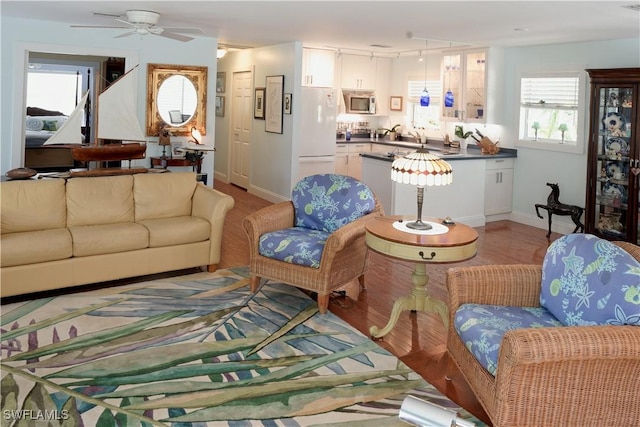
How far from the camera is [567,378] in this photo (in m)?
2.28

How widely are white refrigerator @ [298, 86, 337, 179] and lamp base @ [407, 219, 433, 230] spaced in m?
4.40

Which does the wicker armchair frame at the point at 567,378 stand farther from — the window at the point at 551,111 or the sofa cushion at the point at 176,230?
the window at the point at 551,111

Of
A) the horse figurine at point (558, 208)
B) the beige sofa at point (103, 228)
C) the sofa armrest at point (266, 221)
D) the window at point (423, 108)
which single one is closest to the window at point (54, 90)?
the window at point (423, 108)

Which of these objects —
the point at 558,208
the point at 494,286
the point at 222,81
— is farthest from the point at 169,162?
the point at 494,286

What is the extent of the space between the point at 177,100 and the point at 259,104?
187 centimetres

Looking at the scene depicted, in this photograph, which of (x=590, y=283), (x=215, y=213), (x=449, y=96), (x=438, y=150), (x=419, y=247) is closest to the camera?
(x=590, y=283)

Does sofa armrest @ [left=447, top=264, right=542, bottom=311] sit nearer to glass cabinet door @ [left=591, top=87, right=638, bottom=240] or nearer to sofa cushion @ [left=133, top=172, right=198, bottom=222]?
sofa cushion @ [left=133, top=172, right=198, bottom=222]

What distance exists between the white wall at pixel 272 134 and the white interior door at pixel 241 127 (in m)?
0.16

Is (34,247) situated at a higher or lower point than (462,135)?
lower

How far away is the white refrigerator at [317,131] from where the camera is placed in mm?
8070

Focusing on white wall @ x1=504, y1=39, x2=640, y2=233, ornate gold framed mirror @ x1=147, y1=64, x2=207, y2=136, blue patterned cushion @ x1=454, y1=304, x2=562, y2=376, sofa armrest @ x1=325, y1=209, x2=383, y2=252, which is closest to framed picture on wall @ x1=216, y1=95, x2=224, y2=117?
ornate gold framed mirror @ x1=147, y1=64, x2=207, y2=136

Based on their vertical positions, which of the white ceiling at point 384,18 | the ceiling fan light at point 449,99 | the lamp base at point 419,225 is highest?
the white ceiling at point 384,18

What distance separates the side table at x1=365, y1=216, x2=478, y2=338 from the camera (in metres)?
3.39

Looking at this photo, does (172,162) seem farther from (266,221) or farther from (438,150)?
(438,150)
